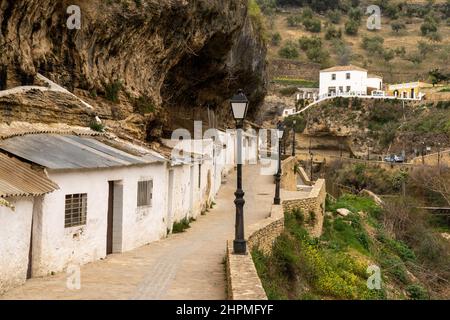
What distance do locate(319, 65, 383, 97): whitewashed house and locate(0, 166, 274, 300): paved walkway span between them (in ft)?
227

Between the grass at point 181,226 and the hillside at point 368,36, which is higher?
the hillside at point 368,36

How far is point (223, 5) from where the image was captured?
23969mm

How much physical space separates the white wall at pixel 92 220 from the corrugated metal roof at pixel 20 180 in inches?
12.1

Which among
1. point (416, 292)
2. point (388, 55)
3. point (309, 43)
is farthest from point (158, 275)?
point (388, 55)

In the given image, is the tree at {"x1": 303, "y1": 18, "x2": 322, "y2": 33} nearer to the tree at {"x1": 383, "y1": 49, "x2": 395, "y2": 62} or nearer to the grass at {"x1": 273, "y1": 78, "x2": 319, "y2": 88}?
the tree at {"x1": 383, "y1": 49, "x2": 395, "y2": 62}

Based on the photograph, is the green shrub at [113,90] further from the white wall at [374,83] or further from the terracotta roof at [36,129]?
the white wall at [374,83]

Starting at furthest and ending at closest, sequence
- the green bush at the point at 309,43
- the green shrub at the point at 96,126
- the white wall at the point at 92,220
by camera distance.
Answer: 1. the green bush at the point at 309,43
2. the green shrub at the point at 96,126
3. the white wall at the point at 92,220

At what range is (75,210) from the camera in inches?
443

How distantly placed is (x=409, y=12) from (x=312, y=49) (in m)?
43.7

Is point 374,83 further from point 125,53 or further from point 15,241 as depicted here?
point 15,241

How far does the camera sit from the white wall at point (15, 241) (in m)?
9.05

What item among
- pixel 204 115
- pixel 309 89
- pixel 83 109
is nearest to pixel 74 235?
pixel 83 109

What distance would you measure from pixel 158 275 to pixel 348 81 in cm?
7585

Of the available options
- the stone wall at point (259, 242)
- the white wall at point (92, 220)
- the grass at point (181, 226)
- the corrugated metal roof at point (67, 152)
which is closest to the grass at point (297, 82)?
the stone wall at point (259, 242)
